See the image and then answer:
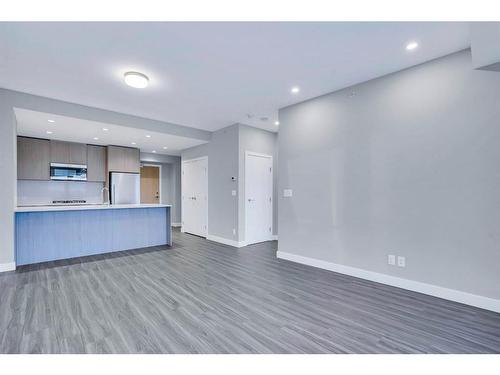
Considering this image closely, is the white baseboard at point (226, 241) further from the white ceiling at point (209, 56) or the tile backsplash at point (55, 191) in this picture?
the tile backsplash at point (55, 191)

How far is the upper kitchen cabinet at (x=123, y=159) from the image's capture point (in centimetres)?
633

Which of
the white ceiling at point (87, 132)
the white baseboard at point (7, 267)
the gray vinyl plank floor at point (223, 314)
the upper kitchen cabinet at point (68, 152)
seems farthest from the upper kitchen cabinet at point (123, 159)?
the gray vinyl plank floor at point (223, 314)

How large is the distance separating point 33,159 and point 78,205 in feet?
4.77

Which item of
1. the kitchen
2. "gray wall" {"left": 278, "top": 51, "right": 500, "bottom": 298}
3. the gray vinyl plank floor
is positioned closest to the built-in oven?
the kitchen

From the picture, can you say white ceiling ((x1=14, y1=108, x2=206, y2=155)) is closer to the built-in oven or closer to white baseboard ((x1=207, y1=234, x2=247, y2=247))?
the built-in oven

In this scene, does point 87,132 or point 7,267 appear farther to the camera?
point 87,132

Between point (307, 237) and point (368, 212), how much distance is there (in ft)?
3.60

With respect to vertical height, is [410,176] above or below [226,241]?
above

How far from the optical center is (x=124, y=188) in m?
6.55

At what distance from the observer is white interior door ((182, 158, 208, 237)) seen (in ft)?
20.3

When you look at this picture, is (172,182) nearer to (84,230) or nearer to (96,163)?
(96,163)

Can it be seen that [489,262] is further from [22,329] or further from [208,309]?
[22,329]

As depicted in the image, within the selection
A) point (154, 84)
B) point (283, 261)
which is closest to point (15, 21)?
point (154, 84)

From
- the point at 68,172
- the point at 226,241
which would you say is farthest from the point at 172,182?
the point at 226,241
